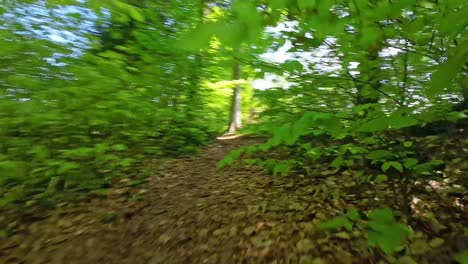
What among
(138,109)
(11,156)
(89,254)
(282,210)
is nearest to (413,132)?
(282,210)

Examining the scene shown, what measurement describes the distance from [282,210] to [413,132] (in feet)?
6.09

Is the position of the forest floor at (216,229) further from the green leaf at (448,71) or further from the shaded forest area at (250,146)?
the green leaf at (448,71)

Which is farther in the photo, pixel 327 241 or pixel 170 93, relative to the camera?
pixel 170 93

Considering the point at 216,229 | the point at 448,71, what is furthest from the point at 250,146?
the point at 448,71

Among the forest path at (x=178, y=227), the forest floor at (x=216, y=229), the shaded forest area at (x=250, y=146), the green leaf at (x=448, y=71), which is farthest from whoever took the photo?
the forest path at (x=178, y=227)

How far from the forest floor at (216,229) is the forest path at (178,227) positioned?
1 centimetres

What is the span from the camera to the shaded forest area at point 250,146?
7.79 ft

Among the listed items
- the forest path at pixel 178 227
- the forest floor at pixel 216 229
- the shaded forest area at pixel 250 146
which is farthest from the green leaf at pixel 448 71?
the forest path at pixel 178 227

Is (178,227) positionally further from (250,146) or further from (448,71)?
(448,71)

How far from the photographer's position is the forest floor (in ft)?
9.31

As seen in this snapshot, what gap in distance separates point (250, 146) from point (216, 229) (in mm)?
943

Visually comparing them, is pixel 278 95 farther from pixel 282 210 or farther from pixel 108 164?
pixel 108 164

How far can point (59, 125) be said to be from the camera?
11.5 ft

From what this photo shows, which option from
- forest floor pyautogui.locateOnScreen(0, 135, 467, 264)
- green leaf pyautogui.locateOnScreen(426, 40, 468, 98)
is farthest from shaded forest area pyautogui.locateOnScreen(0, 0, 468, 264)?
green leaf pyautogui.locateOnScreen(426, 40, 468, 98)
